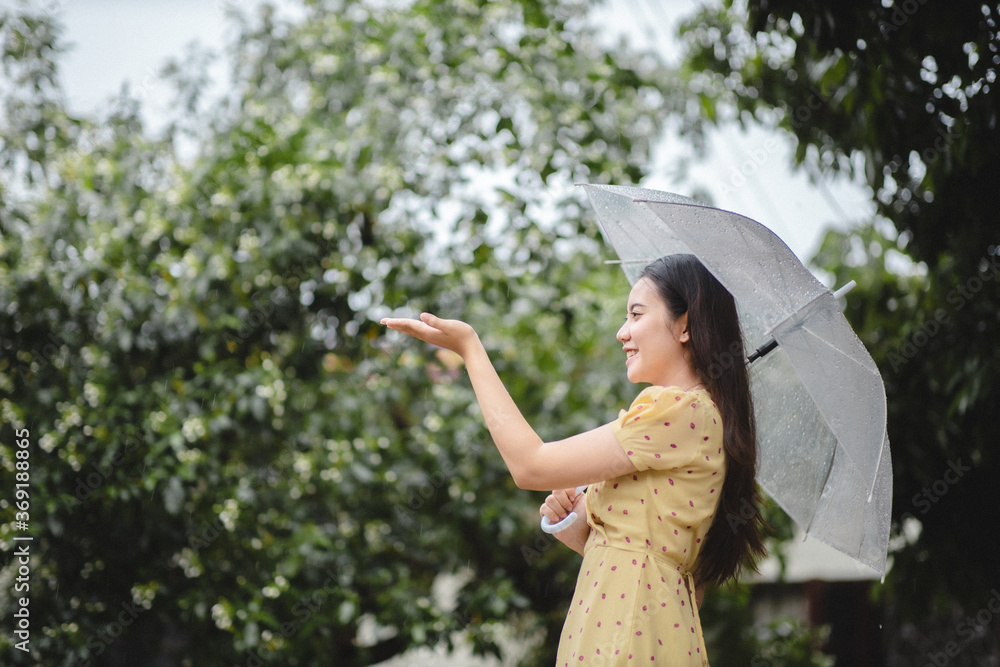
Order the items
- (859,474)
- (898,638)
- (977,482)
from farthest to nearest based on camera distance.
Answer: (898,638)
(977,482)
(859,474)

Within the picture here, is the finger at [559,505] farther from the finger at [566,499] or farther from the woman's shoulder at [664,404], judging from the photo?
the woman's shoulder at [664,404]

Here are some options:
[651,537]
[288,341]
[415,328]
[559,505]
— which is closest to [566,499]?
[559,505]

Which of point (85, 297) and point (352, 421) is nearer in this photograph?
point (85, 297)

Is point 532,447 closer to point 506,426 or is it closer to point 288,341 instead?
point 506,426

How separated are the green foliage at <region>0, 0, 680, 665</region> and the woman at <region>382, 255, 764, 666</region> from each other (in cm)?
193

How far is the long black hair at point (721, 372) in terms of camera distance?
4.63 ft

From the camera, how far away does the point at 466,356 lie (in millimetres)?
1326

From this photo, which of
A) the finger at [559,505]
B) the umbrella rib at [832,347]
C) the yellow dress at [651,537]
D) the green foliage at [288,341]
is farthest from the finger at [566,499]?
the green foliage at [288,341]

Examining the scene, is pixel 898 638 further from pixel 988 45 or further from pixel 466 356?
pixel 466 356

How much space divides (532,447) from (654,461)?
0.20 m

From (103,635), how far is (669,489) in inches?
99.3

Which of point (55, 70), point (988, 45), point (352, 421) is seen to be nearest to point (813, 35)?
point (988, 45)

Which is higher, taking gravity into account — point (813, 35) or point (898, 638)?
point (813, 35)

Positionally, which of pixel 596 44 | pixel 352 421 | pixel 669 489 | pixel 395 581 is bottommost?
pixel 395 581
